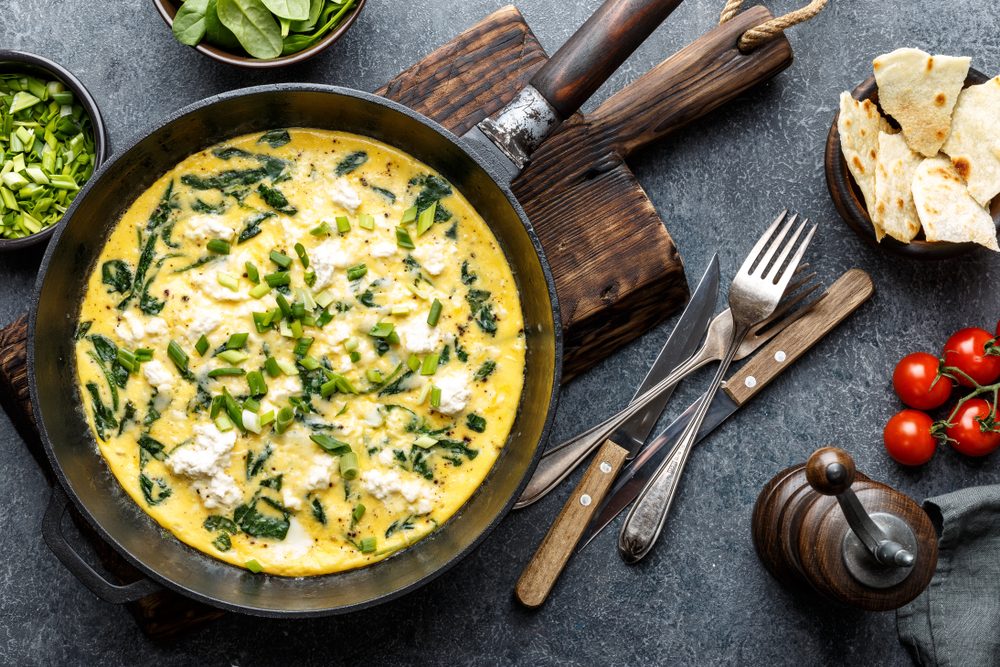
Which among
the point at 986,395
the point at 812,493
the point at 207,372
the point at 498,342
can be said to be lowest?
the point at 986,395

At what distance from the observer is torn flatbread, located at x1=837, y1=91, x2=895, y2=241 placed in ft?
10.5

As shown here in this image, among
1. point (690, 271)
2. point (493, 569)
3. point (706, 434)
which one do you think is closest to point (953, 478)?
point (706, 434)

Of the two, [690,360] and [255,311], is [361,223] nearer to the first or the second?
[255,311]

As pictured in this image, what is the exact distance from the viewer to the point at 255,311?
2910mm

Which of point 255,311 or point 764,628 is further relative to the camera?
point 764,628

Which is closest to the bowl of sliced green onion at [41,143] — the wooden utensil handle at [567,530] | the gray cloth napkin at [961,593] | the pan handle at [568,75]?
the pan handle at [568,75]

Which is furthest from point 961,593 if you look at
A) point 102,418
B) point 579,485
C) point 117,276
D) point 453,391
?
point 117,276

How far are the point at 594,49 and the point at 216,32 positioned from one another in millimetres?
1391

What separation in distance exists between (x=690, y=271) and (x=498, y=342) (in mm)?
919

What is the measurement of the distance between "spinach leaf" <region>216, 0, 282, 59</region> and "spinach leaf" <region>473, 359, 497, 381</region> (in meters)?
1.36

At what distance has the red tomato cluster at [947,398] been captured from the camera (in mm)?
3348

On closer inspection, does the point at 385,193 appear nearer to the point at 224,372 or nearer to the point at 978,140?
the point at 224,372

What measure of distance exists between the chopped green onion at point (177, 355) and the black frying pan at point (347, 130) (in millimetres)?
379

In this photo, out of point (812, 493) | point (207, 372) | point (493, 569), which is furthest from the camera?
point (493, 569)
